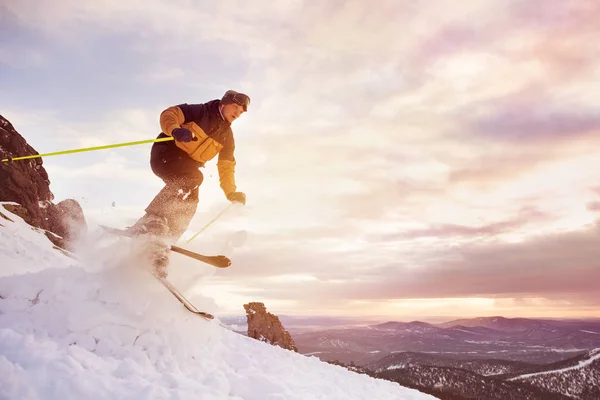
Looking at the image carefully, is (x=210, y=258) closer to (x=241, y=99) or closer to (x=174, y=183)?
(x=174, y=183)

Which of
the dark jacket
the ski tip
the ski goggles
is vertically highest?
the ski goggles

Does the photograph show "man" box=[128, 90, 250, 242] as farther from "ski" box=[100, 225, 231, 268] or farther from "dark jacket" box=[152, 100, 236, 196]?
"ski" box=[100, 225, 231, 268]

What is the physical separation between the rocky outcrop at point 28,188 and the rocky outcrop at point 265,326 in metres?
33.5

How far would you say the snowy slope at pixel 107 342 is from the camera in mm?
4738

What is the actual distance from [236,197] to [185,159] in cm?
158

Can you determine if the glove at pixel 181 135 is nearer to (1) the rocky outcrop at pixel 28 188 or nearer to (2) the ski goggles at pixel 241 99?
(2) the ski goggles at pixel 241 99

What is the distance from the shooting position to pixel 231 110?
831cm

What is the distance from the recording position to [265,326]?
Result: 6222 cm

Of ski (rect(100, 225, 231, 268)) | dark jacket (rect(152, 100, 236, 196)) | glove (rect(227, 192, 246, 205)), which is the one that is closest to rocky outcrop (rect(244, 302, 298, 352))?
glove (rect(227, 192, 246, 205))

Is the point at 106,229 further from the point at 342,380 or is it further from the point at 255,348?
the point at 342,380

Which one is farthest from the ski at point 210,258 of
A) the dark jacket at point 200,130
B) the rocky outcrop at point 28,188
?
the rocky outcrop at point 28,188

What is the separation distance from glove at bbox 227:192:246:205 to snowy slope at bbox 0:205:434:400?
2598mm

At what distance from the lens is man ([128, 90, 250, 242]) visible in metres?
8.24

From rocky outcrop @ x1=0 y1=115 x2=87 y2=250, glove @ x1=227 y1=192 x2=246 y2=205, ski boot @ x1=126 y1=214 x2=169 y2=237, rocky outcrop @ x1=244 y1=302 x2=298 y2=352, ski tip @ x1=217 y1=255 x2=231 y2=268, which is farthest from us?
rocky outcrop @ x1=244 y1=302 x2=298 y2=352
